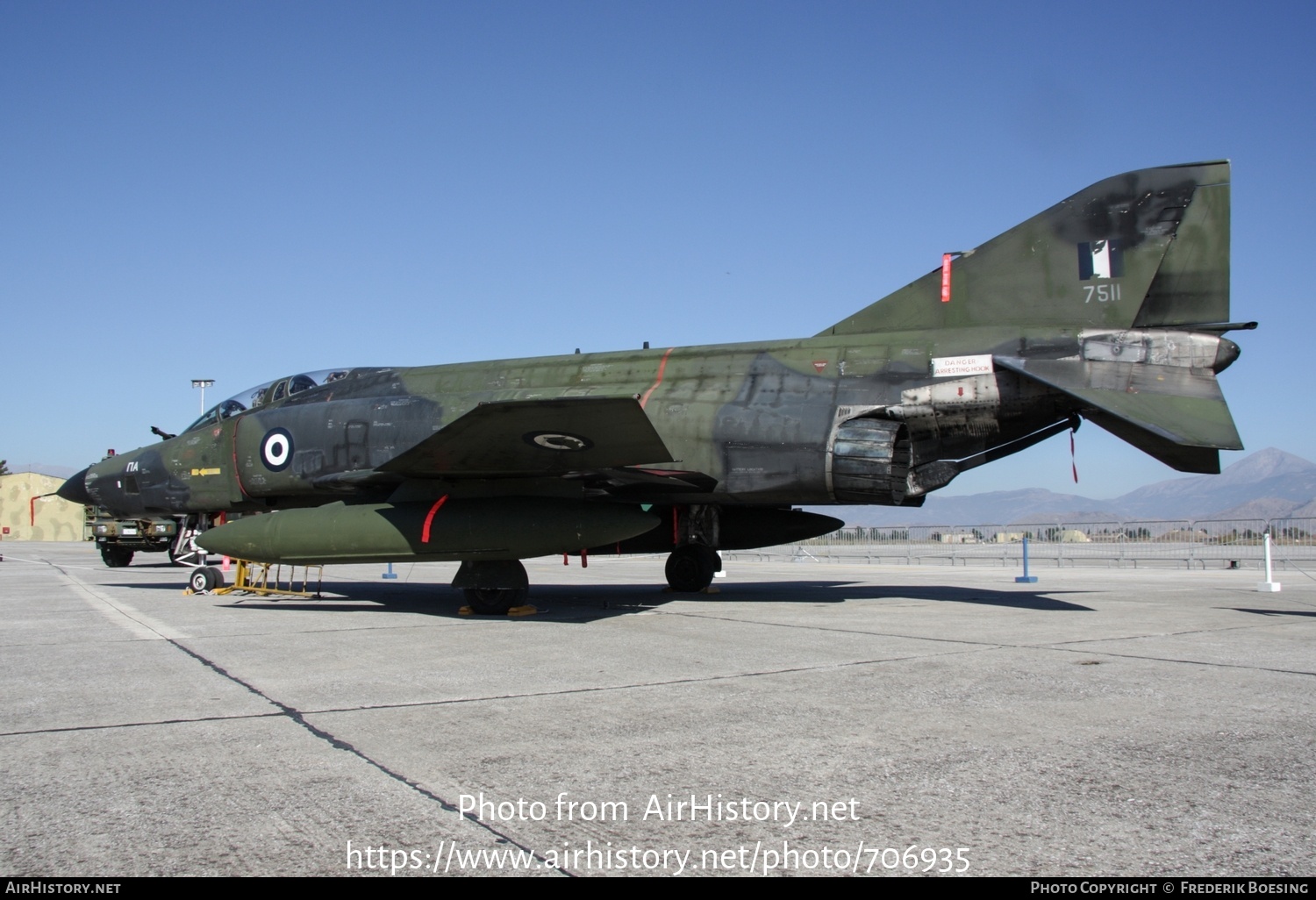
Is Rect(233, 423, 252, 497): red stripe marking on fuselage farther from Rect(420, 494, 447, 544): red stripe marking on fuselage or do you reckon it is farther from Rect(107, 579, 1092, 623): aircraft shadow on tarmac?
Rect(420, 494, 447, 544): red stripe marking on fuselage

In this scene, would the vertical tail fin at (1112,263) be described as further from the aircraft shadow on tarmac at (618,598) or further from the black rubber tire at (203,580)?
the black rubber tire at (203,580)

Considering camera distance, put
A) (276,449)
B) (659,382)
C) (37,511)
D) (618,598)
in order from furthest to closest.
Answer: (37,511)
(618,598)
(276,449)
(659,382)

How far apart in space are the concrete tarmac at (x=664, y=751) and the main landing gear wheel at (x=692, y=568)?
464 centimetres

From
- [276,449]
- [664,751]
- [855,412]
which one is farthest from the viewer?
[276,449]

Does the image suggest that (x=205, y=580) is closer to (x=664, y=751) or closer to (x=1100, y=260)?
(x=664, y=751)

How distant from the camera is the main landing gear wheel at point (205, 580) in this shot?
1377 cm

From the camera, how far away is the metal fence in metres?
26.0

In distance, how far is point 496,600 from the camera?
10445 millimetres

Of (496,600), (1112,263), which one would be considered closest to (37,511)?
(496,600)

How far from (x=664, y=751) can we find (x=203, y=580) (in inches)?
475

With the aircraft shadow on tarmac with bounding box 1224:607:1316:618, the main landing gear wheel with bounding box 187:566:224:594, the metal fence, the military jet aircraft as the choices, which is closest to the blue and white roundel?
the military jet aircraft

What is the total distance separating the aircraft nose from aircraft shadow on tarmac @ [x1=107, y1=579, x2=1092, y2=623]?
7.17 ft

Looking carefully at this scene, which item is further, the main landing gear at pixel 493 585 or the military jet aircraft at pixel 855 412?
the main landing gear at pixel 493 585

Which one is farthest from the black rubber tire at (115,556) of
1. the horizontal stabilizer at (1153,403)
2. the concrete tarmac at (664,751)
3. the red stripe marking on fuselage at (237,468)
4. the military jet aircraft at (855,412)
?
the horizontal stabilizer at (1153,403)
